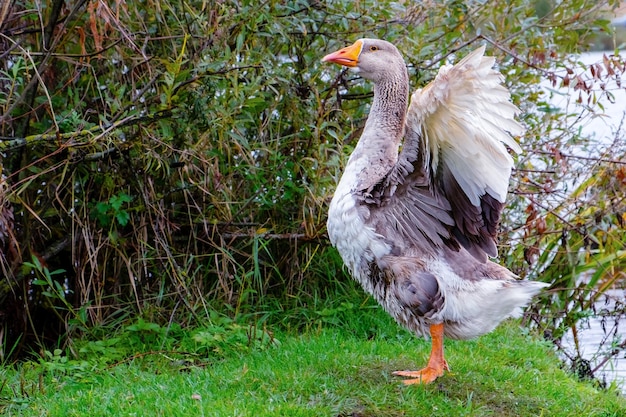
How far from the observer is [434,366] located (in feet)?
14.3

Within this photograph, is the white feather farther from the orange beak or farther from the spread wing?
the orange beak

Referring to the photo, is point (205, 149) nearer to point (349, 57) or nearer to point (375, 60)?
point (349, 57)

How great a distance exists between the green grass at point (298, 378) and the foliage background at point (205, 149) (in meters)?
0.46

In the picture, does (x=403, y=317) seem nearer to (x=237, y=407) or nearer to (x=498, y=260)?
(x=237, y=407)

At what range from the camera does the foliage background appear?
5.16m

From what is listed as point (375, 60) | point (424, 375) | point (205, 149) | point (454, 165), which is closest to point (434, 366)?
point (424, 375)

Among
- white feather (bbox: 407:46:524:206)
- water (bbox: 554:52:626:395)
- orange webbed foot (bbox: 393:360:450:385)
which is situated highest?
white feather (bbox: 407:46:524:206)

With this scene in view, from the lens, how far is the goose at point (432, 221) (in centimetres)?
402

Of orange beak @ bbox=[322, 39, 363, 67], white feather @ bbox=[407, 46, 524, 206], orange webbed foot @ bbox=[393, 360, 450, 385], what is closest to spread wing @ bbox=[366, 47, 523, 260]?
white feather @ bbox=[407, 46, 524, 206]

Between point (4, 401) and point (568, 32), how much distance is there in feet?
15.4

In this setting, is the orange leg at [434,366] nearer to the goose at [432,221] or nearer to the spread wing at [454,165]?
the goose at [432,221]

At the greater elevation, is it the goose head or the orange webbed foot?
the goose head

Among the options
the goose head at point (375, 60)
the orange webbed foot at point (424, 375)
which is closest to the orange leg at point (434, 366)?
the orange webbed foot at point (424, 375)

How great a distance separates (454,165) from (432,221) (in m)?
0.36
